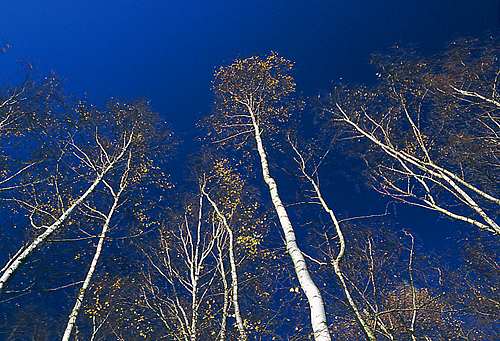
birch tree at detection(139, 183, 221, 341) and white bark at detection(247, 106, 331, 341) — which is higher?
birch tree at detection(139, 183, 221, 341)

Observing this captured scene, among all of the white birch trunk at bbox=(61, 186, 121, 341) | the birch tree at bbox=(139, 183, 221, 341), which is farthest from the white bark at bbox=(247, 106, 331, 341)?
the white birch trunk at bbox=(61, 186, 121, 341)

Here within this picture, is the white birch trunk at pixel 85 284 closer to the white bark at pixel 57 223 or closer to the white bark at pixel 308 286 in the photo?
the white bark at pixel 57 223

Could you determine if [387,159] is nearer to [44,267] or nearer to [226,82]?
[226,82]

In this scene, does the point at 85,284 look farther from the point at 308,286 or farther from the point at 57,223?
the point at 308,286

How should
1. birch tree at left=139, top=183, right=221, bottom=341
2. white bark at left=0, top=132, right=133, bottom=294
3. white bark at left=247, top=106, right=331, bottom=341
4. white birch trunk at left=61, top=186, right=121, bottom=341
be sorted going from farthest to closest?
birch tree at left=139, top=183, right=221, bottom=341 → white birch trunk at left=61, top=186, right=121, bottom=341 → white bark at left=0, top=132, right=133, bottom=294 → white bark at left=247, top=106, right=331, bottom=341

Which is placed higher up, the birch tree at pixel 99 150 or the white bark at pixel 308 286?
the birch tree at pixel 99 150

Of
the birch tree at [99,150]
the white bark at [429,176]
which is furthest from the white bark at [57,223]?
the white bark at [429,176]

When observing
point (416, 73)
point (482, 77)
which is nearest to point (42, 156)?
point (416, 73)

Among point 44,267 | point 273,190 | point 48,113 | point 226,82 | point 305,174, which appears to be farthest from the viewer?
point 44,267

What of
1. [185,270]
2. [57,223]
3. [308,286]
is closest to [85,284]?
[57,223]

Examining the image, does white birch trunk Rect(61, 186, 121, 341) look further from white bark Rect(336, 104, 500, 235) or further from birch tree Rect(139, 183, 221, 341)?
white bark Rect(336, 104, 500, 235)

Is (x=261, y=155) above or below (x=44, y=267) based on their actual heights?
below

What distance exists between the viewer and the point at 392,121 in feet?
47.9

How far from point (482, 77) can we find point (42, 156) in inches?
583
